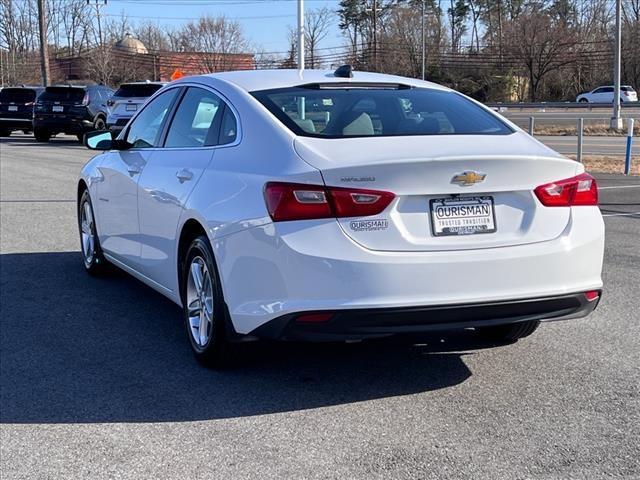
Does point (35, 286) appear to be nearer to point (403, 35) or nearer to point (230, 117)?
point (230, 117)

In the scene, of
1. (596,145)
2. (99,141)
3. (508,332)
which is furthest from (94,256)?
(596,145)

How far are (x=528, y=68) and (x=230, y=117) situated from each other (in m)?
75.0

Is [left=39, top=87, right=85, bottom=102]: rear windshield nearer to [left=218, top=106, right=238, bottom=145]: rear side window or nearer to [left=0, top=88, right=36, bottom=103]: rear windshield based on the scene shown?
[left=0, top=88, right=36, bottom=103]: rear windshield

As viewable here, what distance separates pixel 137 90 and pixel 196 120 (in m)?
20.1

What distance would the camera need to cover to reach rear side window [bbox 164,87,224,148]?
5184 millimetres

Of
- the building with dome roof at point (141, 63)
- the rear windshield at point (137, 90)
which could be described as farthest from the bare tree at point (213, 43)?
the rear windshield at point (137, 90)

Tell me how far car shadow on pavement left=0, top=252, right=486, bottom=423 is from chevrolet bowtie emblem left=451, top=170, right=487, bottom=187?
118 cm

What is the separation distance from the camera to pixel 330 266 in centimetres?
404

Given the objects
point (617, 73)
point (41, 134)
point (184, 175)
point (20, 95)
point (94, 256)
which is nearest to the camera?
point (184, 175)

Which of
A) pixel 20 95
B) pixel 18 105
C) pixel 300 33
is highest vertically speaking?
pixel 300 33

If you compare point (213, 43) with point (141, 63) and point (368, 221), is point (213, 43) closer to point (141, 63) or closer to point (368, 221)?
point (141, 63)

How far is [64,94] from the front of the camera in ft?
91.3

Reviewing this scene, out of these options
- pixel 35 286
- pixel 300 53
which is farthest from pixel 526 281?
pixel 300 53

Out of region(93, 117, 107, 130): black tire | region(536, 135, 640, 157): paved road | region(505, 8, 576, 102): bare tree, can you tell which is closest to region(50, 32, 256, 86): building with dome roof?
region(505, 8, 576, 102): bare tree
